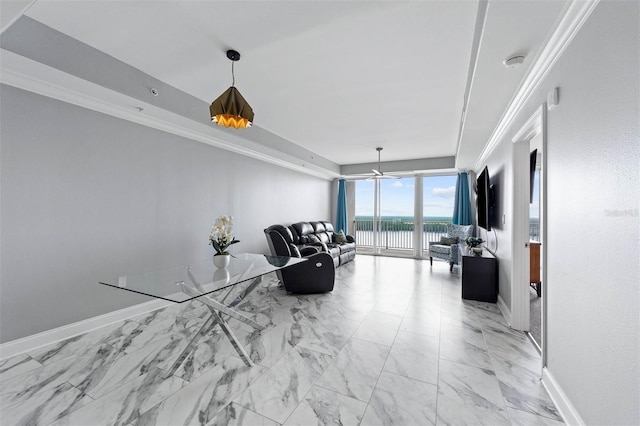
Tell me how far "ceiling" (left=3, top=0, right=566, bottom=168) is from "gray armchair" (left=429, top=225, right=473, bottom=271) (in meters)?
2.63

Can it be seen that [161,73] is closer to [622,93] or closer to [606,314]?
[622,93]

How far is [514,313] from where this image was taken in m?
2.74

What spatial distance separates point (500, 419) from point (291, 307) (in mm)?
2356

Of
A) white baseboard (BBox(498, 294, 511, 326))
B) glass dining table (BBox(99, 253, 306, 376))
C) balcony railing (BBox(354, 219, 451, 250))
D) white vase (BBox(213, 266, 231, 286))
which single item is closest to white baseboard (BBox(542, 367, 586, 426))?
white baseboard (BBox(498, 294, 511, 326))

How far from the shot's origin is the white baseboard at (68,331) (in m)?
2.19

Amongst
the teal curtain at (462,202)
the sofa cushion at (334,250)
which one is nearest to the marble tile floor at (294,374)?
the sofa cushion at (334,250)

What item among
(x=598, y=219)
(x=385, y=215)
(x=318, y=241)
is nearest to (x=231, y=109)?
(x=598, y=219)

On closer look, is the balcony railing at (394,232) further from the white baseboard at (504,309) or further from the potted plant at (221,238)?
the potted plant at (221,238)

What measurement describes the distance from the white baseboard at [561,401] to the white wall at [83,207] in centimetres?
403

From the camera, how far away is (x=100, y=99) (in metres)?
2.59

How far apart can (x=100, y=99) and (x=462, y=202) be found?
23.6 feet

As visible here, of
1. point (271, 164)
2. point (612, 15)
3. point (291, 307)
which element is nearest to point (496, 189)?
point (612, 15)

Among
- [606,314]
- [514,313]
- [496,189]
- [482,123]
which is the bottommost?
[514,313]

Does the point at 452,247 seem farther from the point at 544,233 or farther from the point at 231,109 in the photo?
the point at 231,109
